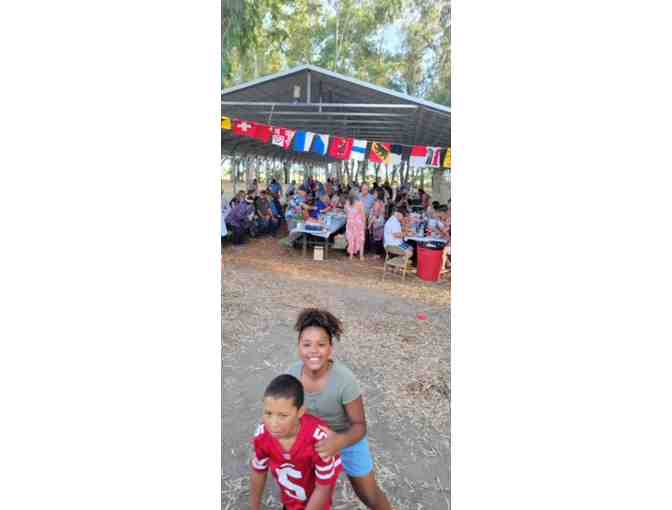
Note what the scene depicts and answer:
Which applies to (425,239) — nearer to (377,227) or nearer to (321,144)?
(377,227)

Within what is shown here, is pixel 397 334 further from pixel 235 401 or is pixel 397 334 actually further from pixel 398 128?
pixel 398 128

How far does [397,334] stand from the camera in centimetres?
151

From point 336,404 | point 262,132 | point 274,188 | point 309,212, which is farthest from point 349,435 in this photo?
point 274,188

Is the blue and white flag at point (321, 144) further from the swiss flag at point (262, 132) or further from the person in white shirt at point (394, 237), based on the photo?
the person in white shirt at point (394, 237)

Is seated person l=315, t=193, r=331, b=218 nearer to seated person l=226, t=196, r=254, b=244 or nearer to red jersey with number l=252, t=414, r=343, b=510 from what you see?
seated person l=226, t=196, r=254, b=244

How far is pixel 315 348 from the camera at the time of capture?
4.17ft

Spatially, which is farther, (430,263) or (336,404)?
(430,263)

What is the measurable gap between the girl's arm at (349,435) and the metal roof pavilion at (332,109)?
1.44 metres

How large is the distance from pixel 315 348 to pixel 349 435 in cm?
28

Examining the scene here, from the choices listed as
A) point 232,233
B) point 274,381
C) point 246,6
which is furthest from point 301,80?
point 274,381

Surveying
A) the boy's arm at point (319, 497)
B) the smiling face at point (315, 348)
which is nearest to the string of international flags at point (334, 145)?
the smiling face at point (315, 348)

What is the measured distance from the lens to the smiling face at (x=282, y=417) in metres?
1.19
